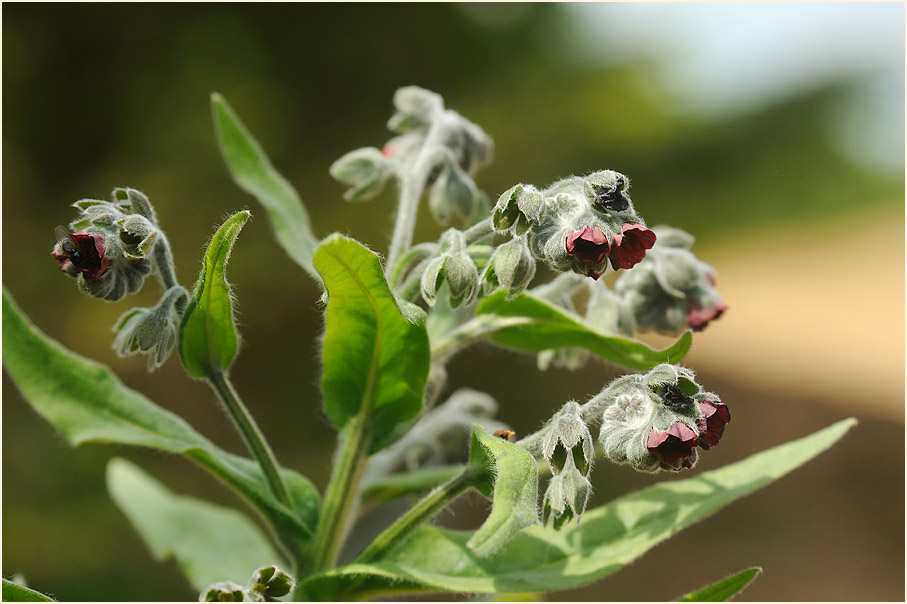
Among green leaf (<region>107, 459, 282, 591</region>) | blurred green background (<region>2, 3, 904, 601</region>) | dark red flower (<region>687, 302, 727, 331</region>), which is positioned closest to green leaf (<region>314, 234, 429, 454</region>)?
dark red flower (<region>687, 302, 727, 331</region>)

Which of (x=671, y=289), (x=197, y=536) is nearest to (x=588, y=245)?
(x=671, y=289)

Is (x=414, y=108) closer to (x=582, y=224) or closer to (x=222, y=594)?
(x=582, y=224)

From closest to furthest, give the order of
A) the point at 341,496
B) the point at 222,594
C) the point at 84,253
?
the point at 222,594
the point at 84,253
the point at 341,496

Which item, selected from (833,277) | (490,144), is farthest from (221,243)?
(833,277)

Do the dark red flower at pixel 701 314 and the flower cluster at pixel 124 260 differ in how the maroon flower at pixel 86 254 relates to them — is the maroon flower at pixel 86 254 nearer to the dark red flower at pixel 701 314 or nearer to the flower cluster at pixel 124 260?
the flower cluster at pixel 124 260

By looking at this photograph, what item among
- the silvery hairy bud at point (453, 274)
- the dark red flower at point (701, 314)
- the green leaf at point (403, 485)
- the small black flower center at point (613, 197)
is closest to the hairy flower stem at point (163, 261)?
the silvery hairy bud at point (453, 274)

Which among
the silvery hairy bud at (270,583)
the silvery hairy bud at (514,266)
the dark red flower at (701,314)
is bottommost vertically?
the silvery hairy bud at (270,583)

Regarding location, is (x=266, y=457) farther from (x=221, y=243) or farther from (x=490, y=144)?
(x=490, y=144)
